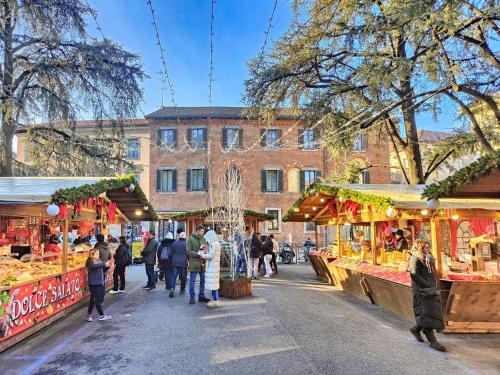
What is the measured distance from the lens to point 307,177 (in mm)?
30922

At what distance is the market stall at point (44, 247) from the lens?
621 centimetres

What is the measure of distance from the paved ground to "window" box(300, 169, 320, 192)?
72.7ft

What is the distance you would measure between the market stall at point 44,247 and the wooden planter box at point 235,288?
10.8ft

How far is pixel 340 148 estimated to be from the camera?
49.9 ft

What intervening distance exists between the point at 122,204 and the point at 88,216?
2586 millimetres

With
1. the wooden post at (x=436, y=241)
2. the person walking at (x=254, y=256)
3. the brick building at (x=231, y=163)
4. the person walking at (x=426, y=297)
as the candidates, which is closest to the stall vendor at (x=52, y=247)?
the person walking at (x=254, y=256)

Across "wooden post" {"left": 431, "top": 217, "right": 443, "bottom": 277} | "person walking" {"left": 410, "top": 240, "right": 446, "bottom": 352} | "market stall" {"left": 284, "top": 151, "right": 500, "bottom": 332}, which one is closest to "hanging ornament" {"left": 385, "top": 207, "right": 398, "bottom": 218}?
"market stall" {"left": 284, "top": 151, "right": 500, "bottom": 332}

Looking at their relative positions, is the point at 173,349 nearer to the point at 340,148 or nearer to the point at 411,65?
the point at 411,65

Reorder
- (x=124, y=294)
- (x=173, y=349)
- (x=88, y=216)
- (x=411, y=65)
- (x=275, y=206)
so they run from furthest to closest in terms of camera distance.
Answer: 1. (x=275, y=206)
2. (x=124, y=294)
3. (x=88, y=216)
4. (x=411, y=65)
5. (x=173, y=349)

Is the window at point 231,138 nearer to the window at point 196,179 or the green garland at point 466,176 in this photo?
the window at point 196,179

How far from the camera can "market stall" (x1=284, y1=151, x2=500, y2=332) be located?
22.2ft

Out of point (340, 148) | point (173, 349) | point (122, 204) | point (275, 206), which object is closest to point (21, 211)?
point (173, 349)

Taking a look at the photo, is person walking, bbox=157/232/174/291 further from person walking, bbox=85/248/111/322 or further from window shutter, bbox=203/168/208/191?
window shutter, bbox=203/168/208/191

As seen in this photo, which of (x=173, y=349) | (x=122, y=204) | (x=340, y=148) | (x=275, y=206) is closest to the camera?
(x=173, y=349)
